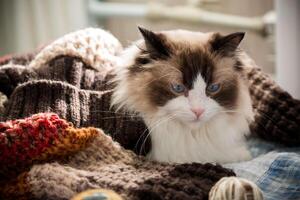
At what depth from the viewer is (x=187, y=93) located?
3.81 feet

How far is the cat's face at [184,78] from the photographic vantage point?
3.82 ft

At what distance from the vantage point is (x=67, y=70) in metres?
1.36

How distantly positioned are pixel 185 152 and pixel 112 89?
267 millimetres

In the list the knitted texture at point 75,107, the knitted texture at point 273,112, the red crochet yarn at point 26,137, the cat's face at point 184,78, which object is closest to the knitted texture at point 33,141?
the red crochet yarn at point 26,137

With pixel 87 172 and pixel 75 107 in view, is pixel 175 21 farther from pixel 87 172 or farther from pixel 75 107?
pixel 87 172

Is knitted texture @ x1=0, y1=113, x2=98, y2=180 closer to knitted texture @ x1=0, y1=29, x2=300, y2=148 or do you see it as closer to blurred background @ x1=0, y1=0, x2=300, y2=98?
knitted texture @ x1=0, y1=29, x2=300, y2=148

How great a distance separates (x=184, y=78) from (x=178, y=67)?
0.03 meters

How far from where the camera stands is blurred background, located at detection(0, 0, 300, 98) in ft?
6.09

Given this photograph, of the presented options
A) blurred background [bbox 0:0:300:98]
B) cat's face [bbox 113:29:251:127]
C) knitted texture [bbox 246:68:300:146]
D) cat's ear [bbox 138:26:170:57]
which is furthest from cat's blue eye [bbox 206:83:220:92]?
blurred background [bbox 0:0:300:98]

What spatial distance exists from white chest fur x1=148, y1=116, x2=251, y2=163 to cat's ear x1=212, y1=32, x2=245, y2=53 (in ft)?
0.58

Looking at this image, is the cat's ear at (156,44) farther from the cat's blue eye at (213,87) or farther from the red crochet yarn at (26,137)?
the red crochet yarn at (26,137)

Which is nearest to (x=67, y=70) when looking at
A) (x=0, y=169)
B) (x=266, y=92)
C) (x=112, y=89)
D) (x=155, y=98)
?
(x=112, y=89)

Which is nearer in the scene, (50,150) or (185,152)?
(50,150)

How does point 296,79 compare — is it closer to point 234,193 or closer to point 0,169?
point 234,193
